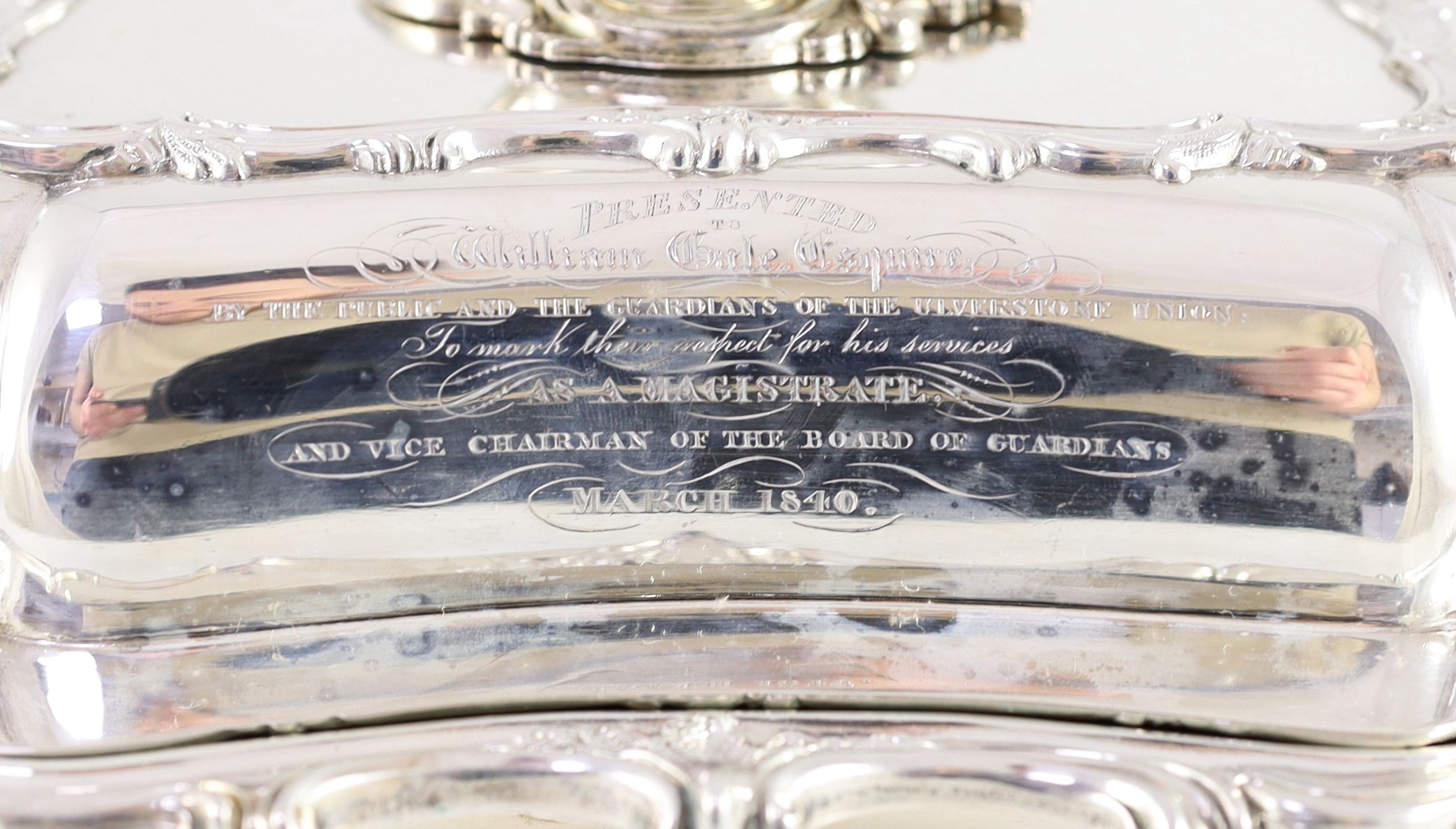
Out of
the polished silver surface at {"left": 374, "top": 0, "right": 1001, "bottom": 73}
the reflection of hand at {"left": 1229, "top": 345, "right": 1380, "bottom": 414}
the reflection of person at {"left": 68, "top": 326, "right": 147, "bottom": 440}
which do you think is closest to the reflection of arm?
→ the reflection of person at {"left": 68, "top": 326, "right": 147, "bottom": 440}

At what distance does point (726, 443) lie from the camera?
0.89m

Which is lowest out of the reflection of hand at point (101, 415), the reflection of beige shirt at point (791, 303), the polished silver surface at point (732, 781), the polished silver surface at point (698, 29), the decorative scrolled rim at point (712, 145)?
the polished silver surface at point (732, 781)

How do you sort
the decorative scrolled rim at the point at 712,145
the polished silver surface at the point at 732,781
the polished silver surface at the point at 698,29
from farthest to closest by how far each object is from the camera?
the polished silver surface at the point at 698,29
the decorative scrolled rim at the point at 712,145
the polished silver surface at the point at 732,781

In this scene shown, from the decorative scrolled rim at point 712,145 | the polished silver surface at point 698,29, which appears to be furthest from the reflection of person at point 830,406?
the polished silver surface at point 698,29

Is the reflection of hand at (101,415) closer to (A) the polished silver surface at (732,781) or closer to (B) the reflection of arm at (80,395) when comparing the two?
(B) the reflection of arm at (80,395)

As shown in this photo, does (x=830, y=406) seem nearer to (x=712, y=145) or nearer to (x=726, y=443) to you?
(x=726, y=443)

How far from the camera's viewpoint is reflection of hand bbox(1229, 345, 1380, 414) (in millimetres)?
861

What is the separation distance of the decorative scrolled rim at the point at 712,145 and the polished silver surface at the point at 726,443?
0.05 feet

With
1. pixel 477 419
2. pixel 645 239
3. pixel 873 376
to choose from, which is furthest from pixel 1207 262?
pixel 477 419

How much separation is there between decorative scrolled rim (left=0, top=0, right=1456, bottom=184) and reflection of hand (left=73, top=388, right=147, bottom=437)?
170 millimetres

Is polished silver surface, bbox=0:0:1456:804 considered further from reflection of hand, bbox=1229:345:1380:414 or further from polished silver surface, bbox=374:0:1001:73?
A: polished silver surface, bbox=374:0:1001:73

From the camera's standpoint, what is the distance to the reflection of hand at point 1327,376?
0.86 meters

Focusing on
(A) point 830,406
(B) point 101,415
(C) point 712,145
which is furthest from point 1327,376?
(B) point 101,415

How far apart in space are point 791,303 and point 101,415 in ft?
1.53
